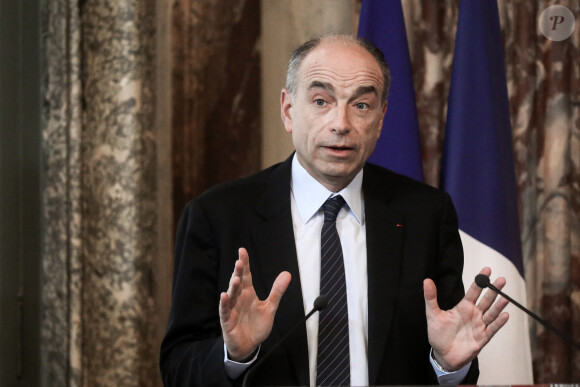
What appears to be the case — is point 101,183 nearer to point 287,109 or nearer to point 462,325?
point 287,109

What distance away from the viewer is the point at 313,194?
2201 millimetres

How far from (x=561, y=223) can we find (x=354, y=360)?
1844 mm

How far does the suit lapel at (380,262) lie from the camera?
6.61 ft

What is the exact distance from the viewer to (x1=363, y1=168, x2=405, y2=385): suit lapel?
6.61ft

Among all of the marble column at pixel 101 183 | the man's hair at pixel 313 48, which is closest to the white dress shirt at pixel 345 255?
the man's hair at pixel 313 48

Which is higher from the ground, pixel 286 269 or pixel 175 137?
pixel 175 137

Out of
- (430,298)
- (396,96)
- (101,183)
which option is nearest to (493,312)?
(430,298)

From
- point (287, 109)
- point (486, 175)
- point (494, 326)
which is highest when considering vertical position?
point (287, 109)

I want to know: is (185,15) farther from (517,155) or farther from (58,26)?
(517,155)

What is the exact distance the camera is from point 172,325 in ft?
6.63

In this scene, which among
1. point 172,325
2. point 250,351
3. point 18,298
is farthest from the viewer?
point 18,298

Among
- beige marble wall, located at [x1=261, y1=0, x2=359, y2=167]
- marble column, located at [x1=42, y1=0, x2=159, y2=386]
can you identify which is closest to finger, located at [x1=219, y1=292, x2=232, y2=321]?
marble column, located at [x1=42, y1=0, x2=159, y2=386]

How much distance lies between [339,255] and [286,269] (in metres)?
0.16

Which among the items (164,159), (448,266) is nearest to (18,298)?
(164,159)
